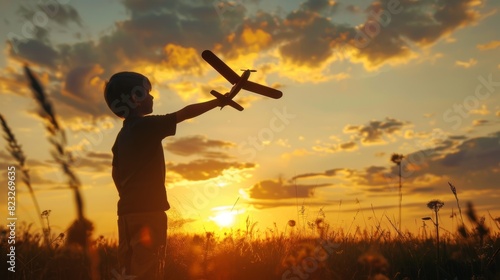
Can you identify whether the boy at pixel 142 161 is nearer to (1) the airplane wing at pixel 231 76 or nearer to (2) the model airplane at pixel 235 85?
(2) the model airplane at pixel 235 85

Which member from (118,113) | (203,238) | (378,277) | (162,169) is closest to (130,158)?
(162,169)

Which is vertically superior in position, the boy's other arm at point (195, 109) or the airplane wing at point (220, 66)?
the airplane wing at point (220, 66)

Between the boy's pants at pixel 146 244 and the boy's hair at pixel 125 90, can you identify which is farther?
the boy's hair at pixel 125 90

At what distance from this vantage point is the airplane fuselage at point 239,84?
203 inches

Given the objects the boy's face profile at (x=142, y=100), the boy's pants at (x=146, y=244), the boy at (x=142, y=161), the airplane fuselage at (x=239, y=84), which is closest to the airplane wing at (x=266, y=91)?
the airplane fuselage at (x=239, y=84)

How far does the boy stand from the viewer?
17.2 feet

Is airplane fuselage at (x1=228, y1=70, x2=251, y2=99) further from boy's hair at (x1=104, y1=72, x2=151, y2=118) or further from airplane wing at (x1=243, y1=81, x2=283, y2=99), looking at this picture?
boy's hair at (x1=104, y1=72, x2=151, y2=118)

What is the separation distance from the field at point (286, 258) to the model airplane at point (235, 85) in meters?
1.79

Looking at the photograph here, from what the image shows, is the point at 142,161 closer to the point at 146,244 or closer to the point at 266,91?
the point at 146,244

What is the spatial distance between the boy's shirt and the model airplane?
0.71 metres

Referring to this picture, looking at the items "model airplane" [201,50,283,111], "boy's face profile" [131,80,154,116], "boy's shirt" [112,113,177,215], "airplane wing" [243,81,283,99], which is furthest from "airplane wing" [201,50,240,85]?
"boy's face profile" [131,80,154,116]

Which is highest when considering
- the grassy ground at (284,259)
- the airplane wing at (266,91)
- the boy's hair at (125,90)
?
the boy's hair at (125,90)

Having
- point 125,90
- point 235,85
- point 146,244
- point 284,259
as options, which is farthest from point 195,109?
point 284,259

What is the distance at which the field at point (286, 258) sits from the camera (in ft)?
17.0
